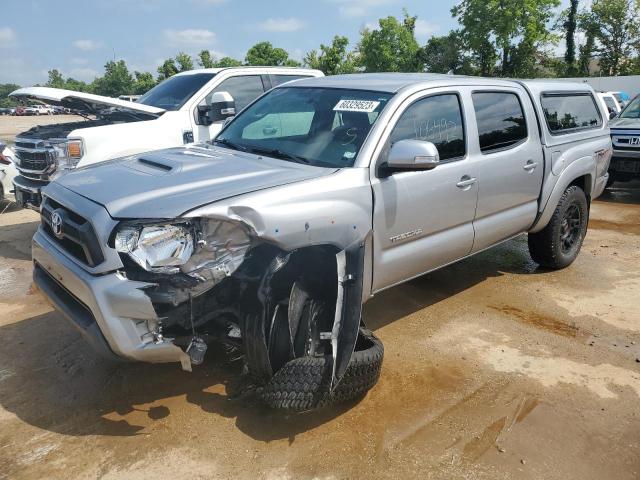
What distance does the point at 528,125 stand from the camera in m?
4.62

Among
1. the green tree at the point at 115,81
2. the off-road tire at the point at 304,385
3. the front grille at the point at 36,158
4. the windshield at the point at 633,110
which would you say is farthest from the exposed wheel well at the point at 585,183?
the green tree at the point at 115,81

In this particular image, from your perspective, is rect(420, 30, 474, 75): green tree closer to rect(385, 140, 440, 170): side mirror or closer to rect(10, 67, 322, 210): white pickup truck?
rect(10, 67, 322, 210): white pickup truck

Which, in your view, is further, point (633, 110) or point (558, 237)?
point (633, 110)

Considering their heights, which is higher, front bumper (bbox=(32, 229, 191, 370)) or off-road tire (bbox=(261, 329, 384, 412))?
front bumper (bbox=(32, 229, 191, 370))

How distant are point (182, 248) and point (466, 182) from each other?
2.21m

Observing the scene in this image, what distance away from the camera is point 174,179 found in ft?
9.64

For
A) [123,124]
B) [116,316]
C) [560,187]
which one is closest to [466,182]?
[560,187]

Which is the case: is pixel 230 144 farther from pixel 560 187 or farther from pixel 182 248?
pixel 560 187

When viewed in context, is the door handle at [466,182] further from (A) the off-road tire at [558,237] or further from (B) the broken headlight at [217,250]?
(B) the broken headlight at [217,250]

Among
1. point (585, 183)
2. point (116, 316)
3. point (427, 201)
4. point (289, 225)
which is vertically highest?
point (289, 225)

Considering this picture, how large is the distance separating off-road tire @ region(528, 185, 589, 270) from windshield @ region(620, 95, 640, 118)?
512 cm

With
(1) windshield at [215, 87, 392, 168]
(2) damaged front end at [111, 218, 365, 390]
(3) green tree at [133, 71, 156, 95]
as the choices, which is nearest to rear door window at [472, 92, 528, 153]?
(1) windshield at [215, 87, 392, 168]

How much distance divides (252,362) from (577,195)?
13.4 feet

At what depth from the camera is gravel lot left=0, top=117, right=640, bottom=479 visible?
2660 mm
